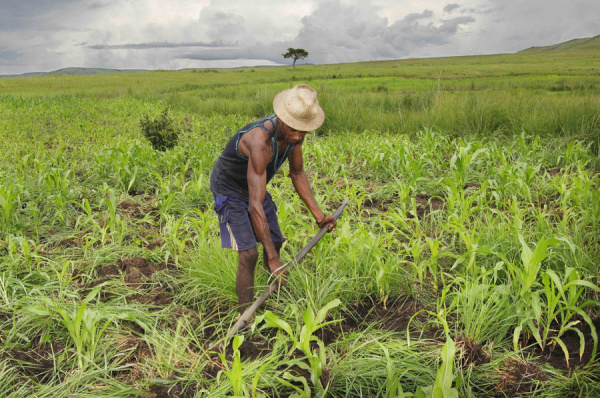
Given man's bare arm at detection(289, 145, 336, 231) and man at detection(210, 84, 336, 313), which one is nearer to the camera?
man at detection(210, 84, 336, 313)

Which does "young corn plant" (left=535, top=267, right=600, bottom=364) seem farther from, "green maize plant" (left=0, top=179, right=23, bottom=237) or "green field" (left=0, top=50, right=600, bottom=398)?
"green maize plant" (left=0, top=179, right=23, bottom=237)

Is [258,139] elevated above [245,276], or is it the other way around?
[258,139]

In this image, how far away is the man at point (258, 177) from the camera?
2.14 meters

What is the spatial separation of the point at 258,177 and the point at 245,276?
621 mm

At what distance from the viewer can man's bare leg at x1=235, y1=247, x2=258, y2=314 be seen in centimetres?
239

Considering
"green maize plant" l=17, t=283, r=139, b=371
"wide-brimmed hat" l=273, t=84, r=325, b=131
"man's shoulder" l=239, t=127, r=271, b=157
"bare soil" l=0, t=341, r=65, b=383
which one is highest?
"wide-brimmed hat" l=273, t=84, r=325, b=131

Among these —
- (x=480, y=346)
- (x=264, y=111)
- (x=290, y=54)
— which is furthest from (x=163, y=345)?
(x=290, y=54)

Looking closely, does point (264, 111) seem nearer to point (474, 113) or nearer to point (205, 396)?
point (474, 113)

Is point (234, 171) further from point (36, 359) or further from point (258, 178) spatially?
point (36, 359)

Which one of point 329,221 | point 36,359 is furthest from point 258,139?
point 36,359

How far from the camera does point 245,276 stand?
239 centimetres

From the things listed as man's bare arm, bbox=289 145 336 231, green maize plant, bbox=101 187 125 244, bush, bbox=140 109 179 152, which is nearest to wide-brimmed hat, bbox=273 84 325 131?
man's bare arm, bbox=289 145 336 231

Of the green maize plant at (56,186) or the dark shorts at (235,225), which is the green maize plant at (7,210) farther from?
the dark shorts at (235,225)

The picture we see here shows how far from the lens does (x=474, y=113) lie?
7465mm
